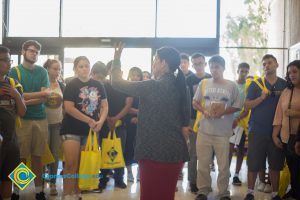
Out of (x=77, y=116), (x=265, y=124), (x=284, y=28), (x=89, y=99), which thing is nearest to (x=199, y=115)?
(x=265, y=124)

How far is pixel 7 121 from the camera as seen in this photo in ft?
11.0

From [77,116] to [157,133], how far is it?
1.23 metres

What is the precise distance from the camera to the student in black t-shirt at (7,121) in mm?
3334

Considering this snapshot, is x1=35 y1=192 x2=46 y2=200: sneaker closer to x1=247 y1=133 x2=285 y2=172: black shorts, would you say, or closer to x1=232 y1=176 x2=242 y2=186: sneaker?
x1=247 y1=133 x2=285 y2=172: black shorts

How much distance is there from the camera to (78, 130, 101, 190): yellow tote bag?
11.7 ft

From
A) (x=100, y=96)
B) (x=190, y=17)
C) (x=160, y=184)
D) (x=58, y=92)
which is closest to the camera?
(x=160, y=184)

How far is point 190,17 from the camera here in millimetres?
7785

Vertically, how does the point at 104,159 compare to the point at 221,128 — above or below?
below

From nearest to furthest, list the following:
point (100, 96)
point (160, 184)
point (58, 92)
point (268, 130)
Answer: point (160, 184), point (100, 96), point (268, 130), point (58, 92)

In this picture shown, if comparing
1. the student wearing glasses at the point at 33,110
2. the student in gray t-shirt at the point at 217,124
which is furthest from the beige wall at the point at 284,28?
the student wearing glasses at the point at 33,110

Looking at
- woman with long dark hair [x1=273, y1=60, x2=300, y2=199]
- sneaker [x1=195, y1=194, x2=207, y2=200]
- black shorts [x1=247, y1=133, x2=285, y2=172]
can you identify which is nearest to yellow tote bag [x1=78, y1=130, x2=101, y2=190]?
sneaker [x1=195, y1=194, x2=207, y2=200]

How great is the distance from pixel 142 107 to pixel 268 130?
2.02m

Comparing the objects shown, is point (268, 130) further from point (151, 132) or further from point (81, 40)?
point (81, 40)

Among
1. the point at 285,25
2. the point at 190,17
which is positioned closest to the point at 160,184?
the point at 190,17
